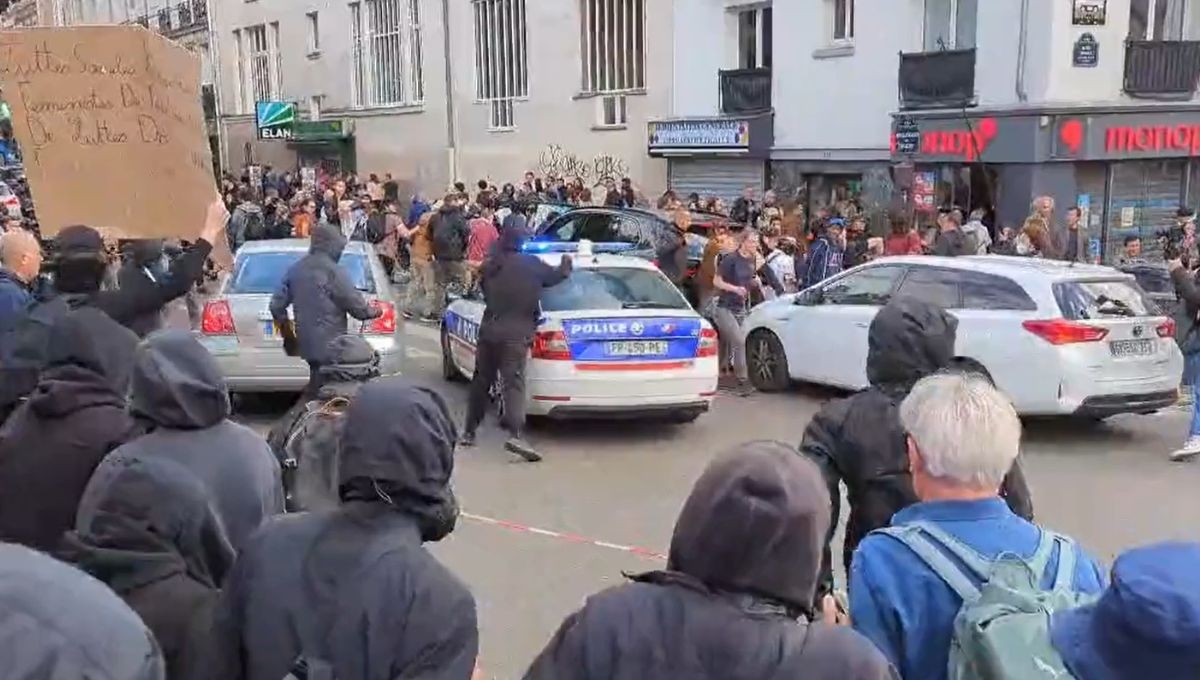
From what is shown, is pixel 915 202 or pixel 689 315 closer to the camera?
pixel 689 315

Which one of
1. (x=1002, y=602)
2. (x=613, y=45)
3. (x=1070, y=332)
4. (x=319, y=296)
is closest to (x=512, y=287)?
(x=319, y=296)

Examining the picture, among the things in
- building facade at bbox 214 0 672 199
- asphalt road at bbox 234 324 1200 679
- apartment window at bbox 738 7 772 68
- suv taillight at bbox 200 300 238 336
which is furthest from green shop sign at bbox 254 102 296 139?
suv taillight at bbox 200 300 238 336

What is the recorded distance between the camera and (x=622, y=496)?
28.4 ft

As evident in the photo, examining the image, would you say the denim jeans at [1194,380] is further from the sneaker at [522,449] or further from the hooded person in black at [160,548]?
the hooded person in black at [160,548]

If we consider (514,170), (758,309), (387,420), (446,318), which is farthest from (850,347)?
(514,170)

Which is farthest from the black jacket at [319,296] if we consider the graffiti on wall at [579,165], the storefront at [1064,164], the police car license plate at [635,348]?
the graffiti on wall at [579,165]

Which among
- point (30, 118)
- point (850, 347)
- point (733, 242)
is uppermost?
point (30, 118)

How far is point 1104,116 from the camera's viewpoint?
55.9ft

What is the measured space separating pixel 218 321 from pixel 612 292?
3.49 m

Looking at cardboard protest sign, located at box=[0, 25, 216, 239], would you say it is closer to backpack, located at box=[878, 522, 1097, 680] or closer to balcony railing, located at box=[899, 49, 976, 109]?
backpack, located at box=[878, 522, 1097, 680]

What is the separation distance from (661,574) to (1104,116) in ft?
55.0

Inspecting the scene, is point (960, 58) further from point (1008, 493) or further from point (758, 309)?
point (1008, 493)

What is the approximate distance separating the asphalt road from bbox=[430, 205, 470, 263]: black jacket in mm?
6098

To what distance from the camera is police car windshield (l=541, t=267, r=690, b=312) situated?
1030 cm
